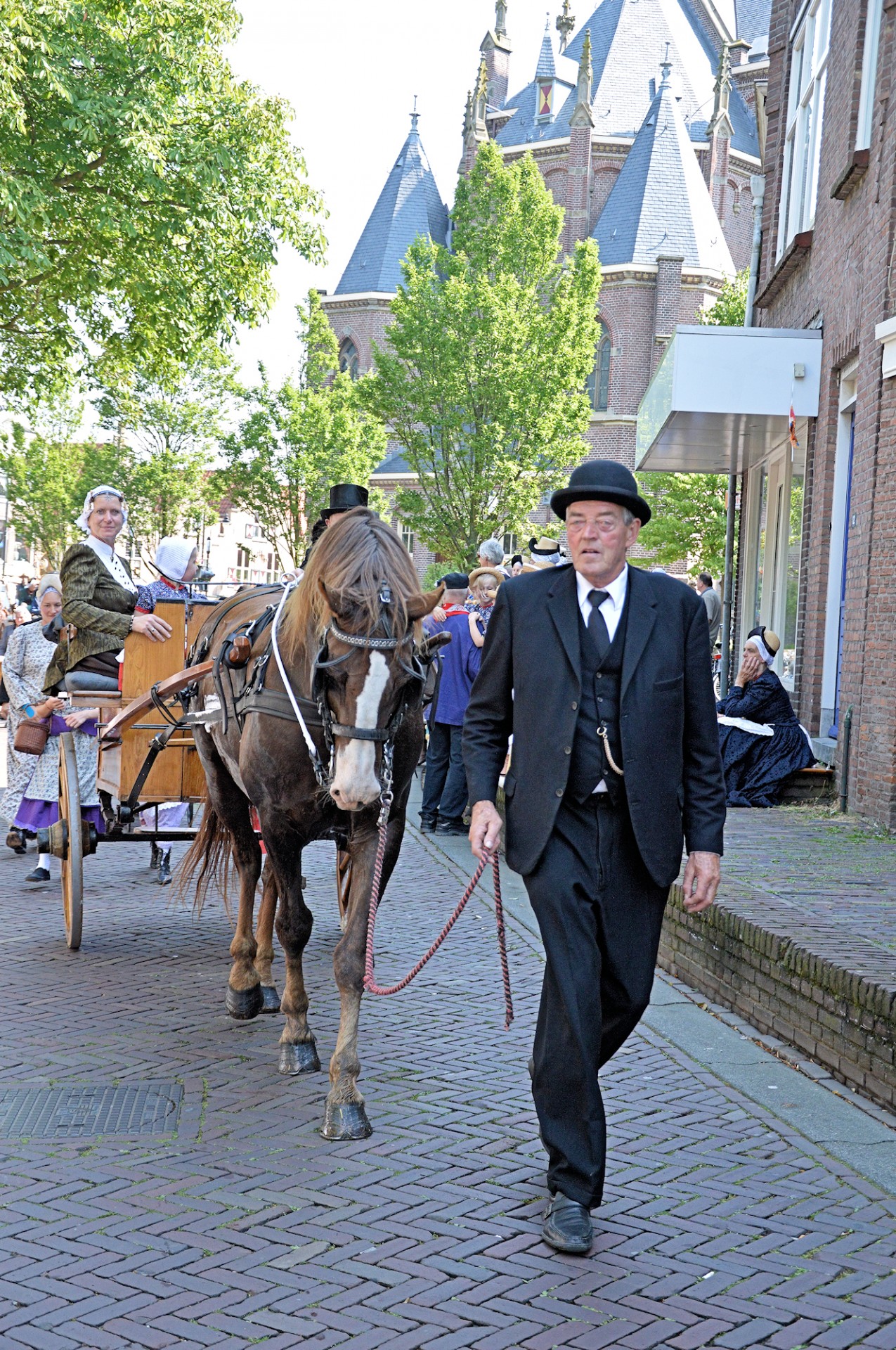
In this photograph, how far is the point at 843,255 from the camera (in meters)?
12.0

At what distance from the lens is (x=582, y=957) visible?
3768 millimetres

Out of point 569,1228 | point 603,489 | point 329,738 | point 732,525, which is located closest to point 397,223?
point 732,525

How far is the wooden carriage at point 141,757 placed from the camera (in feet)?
23.2

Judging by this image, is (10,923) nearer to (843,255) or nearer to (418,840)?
(418,840)

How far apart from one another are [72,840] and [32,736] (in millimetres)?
1830

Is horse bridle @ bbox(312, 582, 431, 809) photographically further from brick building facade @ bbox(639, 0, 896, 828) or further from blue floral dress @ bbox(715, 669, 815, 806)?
blue floral dress @ bbox(715, 669, 815, 806)

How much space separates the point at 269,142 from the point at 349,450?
3173cm

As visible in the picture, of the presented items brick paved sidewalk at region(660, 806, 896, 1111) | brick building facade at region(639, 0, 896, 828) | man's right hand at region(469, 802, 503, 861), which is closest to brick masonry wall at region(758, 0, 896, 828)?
brick building facade at region(639, 0, 896, 828)

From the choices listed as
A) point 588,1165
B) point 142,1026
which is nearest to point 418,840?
point 142,1026

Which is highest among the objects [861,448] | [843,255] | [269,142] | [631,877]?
[269,142]

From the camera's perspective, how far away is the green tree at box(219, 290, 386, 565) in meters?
47.5

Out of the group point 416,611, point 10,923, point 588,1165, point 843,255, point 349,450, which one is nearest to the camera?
point 588,1165

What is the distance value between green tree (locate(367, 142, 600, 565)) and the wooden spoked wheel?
33611mm

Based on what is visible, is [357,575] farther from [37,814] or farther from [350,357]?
[350,357]
